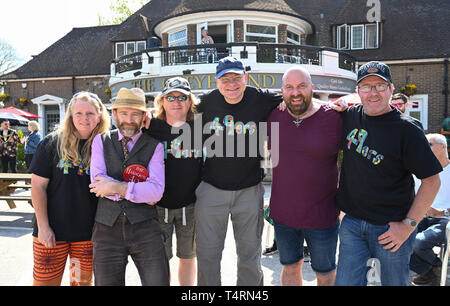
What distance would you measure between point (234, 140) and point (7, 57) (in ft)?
159

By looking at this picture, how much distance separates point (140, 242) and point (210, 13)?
15.9m

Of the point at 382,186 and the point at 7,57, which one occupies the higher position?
the point at 7,57

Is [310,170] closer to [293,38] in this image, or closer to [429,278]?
[429,278]

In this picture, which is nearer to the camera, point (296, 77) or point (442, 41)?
point (296, 77)

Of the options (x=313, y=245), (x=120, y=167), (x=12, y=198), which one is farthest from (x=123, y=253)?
(x=12, y=198)

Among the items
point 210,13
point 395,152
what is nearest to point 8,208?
point 395,152

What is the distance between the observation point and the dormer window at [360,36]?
20.0m

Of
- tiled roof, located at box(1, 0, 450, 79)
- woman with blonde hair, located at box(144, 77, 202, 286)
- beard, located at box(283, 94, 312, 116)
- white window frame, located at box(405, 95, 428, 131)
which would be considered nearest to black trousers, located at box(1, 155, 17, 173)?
tiled roof, located at box(1, 0, 450, 79)

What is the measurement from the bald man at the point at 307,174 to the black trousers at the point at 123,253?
112cm

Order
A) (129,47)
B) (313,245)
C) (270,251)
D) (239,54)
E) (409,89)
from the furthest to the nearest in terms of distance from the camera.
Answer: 1. (129,47)
2. (409,89)
3. (239,54)
4. (270,251)
5. (313,245)

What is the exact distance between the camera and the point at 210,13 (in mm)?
16969

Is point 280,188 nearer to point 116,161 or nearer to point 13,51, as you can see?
point 116,161

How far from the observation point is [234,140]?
333cm

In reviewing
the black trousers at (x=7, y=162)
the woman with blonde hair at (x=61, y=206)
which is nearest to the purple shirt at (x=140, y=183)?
the woman with blonde hair at (x=61, y=206)
